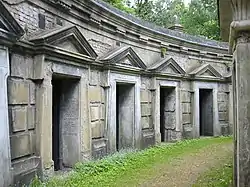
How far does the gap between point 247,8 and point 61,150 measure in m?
5.39

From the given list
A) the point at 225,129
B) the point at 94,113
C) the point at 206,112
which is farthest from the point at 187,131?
the point at 94,113

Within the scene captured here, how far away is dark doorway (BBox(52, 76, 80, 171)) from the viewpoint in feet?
25.1

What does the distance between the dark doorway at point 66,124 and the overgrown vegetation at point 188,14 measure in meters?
13.8

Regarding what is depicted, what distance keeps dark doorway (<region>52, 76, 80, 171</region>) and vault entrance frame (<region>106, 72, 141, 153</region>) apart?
1492 millimetres

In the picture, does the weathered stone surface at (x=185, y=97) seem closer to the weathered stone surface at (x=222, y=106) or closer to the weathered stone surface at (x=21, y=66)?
the weathered stone surface at (x=222, y=106)

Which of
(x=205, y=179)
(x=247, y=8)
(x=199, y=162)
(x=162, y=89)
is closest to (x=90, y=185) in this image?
(x=205, y=179)

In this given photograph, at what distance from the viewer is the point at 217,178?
21.6ft

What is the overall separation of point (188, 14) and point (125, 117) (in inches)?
647

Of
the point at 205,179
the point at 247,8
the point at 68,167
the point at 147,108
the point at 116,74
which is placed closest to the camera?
the point at 247,8

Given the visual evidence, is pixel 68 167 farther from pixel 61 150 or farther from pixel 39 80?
pixel 39 80

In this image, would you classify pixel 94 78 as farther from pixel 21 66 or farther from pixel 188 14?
pixel 188 14

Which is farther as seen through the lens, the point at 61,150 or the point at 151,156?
the point at 151,156

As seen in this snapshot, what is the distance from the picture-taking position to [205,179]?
6633 mm

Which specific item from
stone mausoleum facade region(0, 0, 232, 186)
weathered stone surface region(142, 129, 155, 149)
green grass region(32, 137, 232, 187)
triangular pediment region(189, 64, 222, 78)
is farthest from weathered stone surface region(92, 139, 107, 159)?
triangular pediment region(189, 64, 222, 78)
